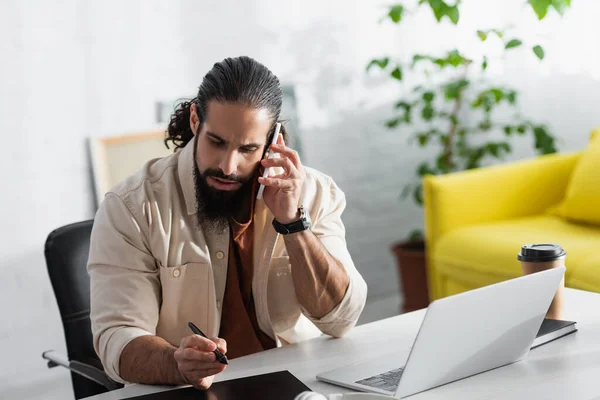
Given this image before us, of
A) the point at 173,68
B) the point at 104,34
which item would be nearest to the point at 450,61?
the point at 173,68

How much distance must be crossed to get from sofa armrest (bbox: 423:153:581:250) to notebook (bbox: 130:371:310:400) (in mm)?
1986

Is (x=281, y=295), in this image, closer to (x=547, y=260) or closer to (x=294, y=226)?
(x=294, y=226)

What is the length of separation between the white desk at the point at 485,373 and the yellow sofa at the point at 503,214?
1.26 metres

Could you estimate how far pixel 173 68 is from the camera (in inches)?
134

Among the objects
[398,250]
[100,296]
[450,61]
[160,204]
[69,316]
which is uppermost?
[450,61]

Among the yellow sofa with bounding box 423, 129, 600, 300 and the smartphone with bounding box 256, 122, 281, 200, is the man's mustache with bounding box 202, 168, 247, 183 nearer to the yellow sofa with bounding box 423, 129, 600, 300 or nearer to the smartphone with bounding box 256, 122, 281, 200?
the smartphone with bounding box 256, 122, 281, 200

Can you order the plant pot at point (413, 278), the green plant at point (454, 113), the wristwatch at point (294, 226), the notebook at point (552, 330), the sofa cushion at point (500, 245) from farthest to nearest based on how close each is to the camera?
the plant pot at point (413, 278), the green plant at point (454, 113), the sofa cushion at point (500, 245), the wristwatch at point (294, 226), the notebook at point (552, 330)

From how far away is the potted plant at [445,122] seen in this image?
3.66 meters

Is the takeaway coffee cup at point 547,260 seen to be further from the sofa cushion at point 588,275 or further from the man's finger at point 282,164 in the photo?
the sofa cushion at point 588,275

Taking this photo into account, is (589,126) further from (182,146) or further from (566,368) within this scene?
(566,368)

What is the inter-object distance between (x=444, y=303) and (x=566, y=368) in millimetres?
300

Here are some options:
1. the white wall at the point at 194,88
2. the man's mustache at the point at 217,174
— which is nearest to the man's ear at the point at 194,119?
the man's mustache at the point at 217,174

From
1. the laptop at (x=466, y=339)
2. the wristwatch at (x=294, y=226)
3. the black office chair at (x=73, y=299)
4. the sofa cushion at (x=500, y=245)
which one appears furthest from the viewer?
the sofa cushion at (x=500, y=245)

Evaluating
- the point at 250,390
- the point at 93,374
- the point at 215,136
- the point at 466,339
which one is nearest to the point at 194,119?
the point at 215,136
